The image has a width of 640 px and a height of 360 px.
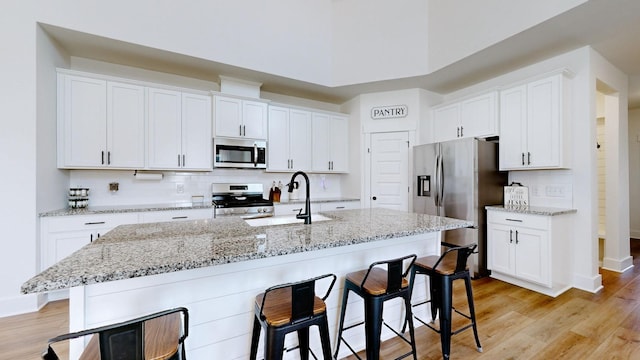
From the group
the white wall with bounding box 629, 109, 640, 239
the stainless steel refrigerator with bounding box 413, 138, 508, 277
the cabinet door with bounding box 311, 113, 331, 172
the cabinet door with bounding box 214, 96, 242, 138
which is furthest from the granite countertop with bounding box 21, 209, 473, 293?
the white wall with bounding box 629, 109, 640, 239

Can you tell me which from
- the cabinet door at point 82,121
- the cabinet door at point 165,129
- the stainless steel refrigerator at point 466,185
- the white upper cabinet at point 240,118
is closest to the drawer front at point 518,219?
the stainless steel refrigerator at point 466,185

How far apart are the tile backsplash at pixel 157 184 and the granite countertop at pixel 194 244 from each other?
6.64 feet

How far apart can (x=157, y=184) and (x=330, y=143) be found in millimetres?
2765

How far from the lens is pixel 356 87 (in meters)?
4.25

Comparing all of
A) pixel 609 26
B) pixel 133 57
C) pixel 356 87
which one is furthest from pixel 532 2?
pixel 133 57

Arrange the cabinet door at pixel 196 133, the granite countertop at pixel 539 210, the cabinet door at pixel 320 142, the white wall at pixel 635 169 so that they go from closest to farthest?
1. the granite countertop at pixel 539 210
2. the cabinet door at pixel 196 133
3. the cabinet door at pixel 320 142
4. the white wall at pixel 635 169

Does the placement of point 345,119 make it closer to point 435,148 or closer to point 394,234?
point 435,148

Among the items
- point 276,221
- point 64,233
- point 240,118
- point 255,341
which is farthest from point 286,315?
point 240,118

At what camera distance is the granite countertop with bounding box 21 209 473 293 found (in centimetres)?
99

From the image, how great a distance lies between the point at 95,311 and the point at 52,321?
6.32 ft

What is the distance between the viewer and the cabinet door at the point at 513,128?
3260 millimetres

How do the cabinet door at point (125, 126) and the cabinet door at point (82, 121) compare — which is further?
the cabinet door at point (125, 126)

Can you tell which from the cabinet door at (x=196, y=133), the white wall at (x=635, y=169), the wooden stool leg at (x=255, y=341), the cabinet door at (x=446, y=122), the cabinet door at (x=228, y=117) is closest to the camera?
the wooden stool leg at (x=255, y=341)

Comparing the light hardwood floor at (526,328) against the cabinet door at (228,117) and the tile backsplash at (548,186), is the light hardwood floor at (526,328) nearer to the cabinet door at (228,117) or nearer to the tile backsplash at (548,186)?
the tile backsplash at (548,186)
